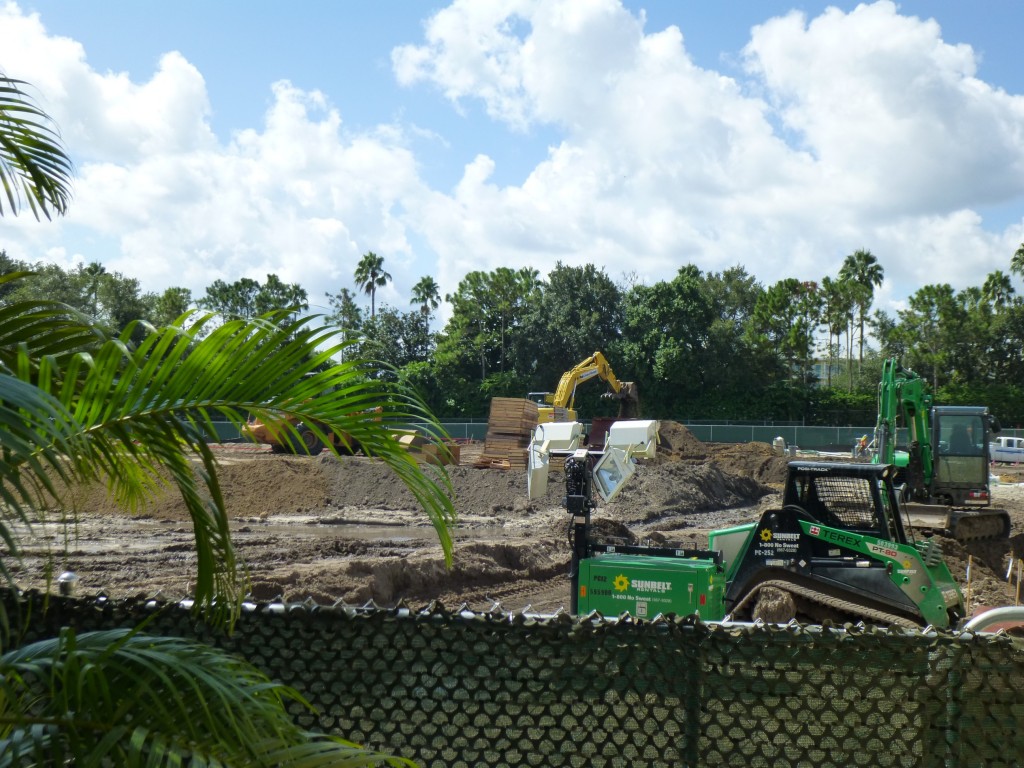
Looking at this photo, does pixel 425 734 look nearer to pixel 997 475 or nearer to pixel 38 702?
pixel 38 702

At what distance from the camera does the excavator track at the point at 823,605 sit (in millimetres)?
9719

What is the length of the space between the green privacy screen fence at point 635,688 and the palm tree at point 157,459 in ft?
0.88

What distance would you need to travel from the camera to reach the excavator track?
9719 mm

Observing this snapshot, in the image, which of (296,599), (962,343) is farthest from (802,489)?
(962,343)

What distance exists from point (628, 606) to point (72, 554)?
40.2 ft

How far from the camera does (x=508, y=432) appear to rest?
3145cm

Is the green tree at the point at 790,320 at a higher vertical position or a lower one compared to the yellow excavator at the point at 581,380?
higher

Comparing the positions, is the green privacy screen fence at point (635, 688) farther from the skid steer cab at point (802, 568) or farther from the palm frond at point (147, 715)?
the skid steer cab at point (802, 568)

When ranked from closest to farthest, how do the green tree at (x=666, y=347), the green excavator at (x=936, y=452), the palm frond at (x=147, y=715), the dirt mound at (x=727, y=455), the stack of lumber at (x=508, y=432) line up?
the palm frond at (x=147, y=715), the green excavator at (x=936, y=452), the stack of lumber at (x=508, y=432), the dirt mound at (x=727, y=455), the green tree at (x=666, y=347)

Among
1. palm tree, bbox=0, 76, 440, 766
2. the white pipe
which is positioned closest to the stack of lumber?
the white pipe

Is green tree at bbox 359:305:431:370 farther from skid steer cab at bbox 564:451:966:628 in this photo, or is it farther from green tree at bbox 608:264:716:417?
skid steer cab at bbox 564:451:966:628

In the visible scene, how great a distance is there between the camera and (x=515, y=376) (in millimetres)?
58344

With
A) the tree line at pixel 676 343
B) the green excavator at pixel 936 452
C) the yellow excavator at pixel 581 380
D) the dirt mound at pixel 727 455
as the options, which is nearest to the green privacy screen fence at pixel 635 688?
the green excavator at pixel 936 452

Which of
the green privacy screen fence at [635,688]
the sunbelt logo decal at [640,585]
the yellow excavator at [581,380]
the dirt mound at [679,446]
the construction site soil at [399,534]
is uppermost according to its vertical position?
the yellow excavator at [581,380]
